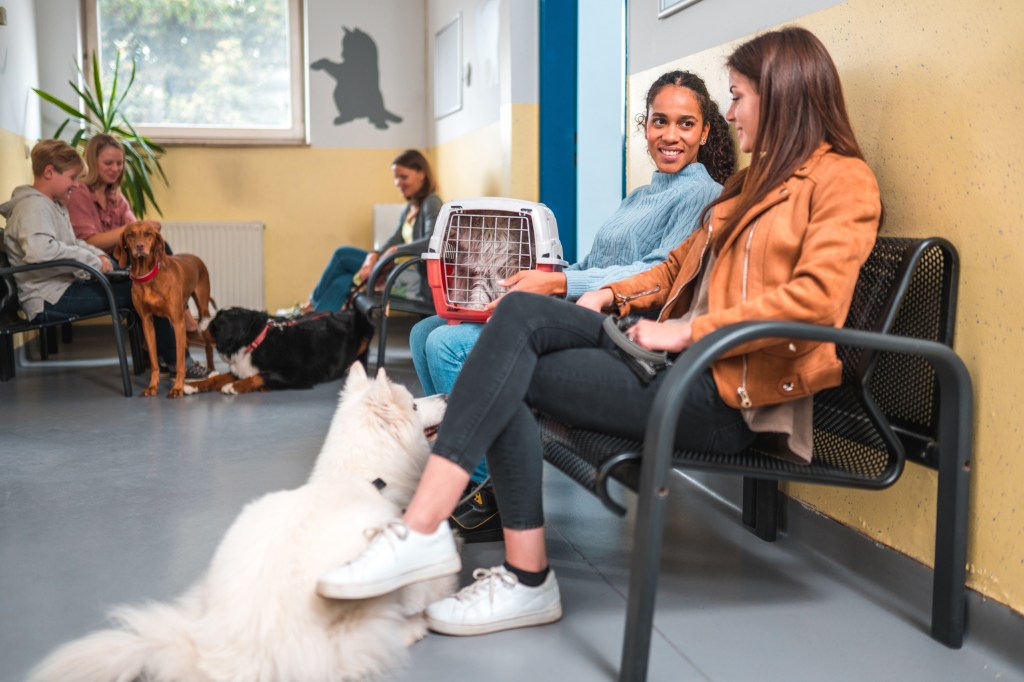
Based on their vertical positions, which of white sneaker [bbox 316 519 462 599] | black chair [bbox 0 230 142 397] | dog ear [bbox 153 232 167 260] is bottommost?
white sneaker [bbox 316 519 462 599]

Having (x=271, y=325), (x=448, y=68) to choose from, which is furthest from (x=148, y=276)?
(x=448, y=68)

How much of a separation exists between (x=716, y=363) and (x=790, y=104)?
503 millimetres

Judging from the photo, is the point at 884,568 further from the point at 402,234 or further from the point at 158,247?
the point at 402,234

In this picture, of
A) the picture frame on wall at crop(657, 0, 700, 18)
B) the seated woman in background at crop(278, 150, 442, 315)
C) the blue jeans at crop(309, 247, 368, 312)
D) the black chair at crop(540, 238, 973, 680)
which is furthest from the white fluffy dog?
the blue jeans at crop(309, 247, 368, 312)

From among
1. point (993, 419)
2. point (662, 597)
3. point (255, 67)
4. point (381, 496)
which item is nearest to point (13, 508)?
point (381, 496)

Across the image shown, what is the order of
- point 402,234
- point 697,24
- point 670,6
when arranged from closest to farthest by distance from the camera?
point 697,24 < point 670,6 < point 402,234

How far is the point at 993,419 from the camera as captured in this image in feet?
5.22

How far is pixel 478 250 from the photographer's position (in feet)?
8.00

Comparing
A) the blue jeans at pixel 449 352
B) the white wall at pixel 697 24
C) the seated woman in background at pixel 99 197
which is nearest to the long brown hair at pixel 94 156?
the seated woman in background at pixel 99 197

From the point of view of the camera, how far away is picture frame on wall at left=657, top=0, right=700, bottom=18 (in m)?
2.62

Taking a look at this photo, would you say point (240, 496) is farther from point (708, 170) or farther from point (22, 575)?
point (708, 170)

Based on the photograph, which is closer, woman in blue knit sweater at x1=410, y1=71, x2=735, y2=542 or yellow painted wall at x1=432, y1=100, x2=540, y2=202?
woman in blue knit sweater at x1=410, y1=71, x2=735, y2=542

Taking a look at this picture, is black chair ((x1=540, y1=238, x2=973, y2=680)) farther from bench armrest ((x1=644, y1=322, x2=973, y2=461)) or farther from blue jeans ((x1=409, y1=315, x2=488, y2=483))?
blue jeans ((x1=409, y1=315, x2=488, y2=483))

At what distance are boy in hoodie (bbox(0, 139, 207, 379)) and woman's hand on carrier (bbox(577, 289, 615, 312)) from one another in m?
2.98
